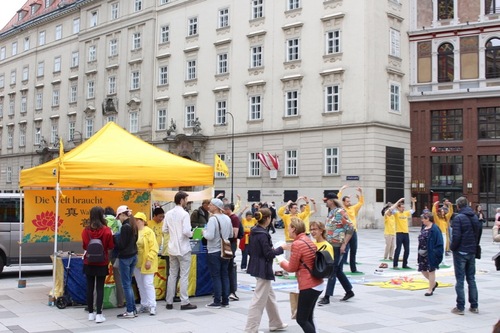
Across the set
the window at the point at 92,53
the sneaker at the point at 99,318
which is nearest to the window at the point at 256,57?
the window at the point at 92,53

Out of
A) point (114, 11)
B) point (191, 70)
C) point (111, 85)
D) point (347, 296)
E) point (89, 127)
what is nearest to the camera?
point (347, 296)

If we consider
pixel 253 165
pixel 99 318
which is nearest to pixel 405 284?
pixel 99 318

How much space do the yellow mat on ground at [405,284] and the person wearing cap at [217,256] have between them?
443cm

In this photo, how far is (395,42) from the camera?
42219mm

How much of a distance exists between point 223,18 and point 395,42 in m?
13.8

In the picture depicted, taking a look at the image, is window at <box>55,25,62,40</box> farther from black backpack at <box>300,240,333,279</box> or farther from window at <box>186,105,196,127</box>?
black backpack at <box>300,240,333,279</box>

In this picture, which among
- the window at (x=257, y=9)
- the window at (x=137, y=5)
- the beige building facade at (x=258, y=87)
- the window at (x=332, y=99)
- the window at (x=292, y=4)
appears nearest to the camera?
the beige building facade at (x=258, y=87)

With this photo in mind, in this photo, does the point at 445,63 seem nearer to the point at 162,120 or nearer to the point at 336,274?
the point at 162,120

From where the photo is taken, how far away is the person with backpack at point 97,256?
9859 millimetres

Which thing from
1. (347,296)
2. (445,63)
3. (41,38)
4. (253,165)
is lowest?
(347,296)

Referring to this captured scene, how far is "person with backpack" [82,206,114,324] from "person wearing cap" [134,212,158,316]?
2.34ft

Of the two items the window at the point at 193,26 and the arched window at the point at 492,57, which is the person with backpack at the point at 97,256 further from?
the window at the point at 193,26

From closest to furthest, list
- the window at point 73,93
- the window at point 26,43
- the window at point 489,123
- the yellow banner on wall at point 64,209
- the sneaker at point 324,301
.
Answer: the sneaker at point 324,301 < the yellow banner on wall at point 64,209 < the window at point 489,123 < the window at point 73,93 < the window at point 26,43

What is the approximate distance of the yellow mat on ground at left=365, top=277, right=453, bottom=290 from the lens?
13802 mm
